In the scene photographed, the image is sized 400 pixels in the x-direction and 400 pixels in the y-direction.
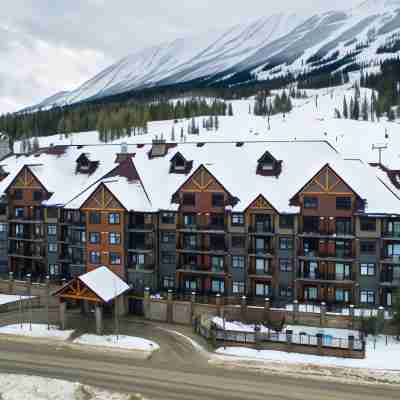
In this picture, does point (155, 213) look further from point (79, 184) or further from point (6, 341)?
point (6, 341)

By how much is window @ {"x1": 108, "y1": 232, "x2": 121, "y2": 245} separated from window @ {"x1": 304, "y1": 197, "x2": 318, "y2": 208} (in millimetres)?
20817

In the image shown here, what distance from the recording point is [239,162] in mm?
60688

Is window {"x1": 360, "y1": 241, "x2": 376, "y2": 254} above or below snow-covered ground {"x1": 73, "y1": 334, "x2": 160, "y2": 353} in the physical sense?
above

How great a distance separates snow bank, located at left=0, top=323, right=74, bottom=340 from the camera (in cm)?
4847

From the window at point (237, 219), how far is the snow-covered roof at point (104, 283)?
13.4 m

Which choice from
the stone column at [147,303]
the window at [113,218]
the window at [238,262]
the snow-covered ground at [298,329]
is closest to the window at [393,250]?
the snow-covered ground at [298,329]

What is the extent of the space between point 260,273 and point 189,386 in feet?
63.8

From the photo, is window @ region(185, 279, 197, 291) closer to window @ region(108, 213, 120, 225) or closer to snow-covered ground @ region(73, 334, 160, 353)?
window @ region(108, 213, 120, 225)

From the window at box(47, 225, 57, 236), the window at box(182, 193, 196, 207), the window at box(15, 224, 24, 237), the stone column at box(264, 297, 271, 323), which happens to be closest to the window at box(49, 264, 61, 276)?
the window at box(47, 225, 57, 236)

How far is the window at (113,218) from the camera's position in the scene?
57.8 meters

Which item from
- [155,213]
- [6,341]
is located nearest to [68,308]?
[6,341]

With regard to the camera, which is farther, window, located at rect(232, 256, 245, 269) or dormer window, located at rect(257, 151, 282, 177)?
dormer window, located at rect(257, 151, 282, 177)

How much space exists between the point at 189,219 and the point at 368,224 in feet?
62.5

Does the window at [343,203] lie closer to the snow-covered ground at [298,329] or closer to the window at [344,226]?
the window at [344,226]
